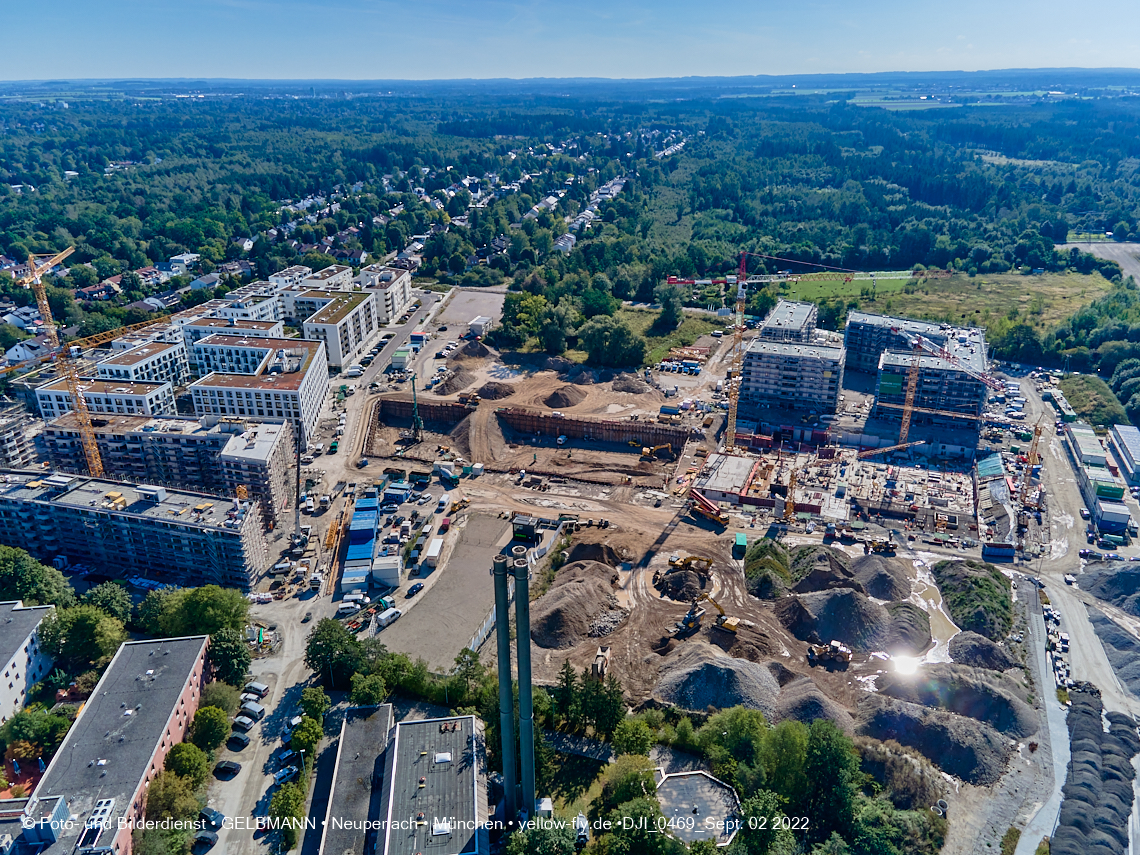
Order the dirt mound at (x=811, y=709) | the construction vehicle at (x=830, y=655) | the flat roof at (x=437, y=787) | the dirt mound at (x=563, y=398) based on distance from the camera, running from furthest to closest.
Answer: the dirt mound at (x=563, y=398)
the construction vehicle at (x=830, y=655)
the dirt mound at (x=811, y=709)
the flat roof at (x=437, y=787)

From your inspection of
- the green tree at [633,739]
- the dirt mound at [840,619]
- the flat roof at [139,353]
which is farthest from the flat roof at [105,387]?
the dirt mound at [840,619]

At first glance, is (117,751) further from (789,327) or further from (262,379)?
(789,327)

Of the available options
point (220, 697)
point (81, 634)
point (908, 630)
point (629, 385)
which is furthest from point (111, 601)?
point (629, 385)

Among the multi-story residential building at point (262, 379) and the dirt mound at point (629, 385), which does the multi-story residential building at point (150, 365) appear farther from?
the dirt mound at point (629, 385)

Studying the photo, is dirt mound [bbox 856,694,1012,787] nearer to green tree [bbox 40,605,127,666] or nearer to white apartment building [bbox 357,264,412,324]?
green tree [bbox 40,605,127,666]

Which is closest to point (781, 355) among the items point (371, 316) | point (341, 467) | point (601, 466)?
point (601, 466)
